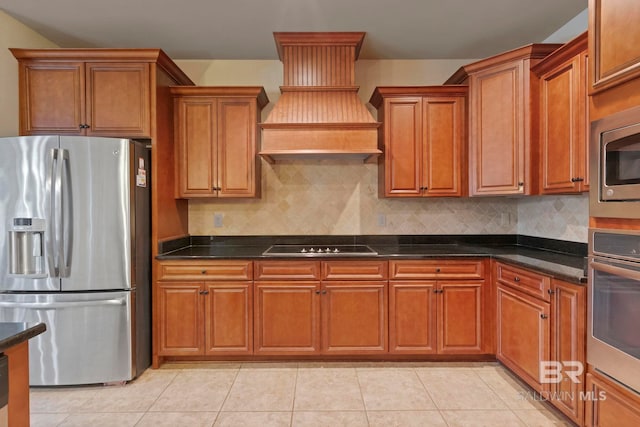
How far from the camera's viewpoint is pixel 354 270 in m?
2.82

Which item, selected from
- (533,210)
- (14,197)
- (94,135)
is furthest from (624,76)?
(14,197)

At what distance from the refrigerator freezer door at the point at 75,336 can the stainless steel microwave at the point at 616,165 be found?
2.97 metres

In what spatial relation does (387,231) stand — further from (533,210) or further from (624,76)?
(624,76)

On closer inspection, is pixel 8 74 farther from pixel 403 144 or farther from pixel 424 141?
pixel 424 141

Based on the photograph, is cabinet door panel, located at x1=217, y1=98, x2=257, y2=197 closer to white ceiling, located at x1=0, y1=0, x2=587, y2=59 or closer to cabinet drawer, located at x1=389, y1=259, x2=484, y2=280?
white ceiling, located at x1=0, y1=0, x2=587, y2=59

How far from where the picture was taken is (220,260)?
2.81 m

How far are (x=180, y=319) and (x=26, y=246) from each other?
3.84 ft

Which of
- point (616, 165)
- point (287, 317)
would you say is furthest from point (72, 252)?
point (616, 165)

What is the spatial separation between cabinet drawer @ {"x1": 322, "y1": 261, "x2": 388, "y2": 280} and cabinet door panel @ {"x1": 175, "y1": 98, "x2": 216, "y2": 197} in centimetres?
125

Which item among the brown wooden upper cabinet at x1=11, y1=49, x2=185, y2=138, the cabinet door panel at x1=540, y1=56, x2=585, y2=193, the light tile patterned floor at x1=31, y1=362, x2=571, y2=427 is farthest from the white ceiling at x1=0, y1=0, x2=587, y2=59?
the light tile patterned floor at x1=31, y1=362, x2=571, y2=427

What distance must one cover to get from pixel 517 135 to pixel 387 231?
4.58 ft

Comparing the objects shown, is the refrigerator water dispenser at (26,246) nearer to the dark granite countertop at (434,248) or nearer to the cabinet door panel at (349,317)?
the dark granite countertop at (434,248)

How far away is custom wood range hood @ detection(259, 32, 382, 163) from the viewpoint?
112 inches

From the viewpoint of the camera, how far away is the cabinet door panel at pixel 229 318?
281cm
